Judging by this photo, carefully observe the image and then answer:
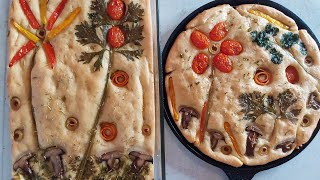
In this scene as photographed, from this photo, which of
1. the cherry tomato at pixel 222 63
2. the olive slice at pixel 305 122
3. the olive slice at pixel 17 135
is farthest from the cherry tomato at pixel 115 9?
the olive slice at pixel 305 122

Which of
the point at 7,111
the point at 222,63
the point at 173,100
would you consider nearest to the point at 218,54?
the point at 222,63

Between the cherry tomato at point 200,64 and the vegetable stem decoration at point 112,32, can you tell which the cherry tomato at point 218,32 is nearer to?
the cherry tomato at point 200,64

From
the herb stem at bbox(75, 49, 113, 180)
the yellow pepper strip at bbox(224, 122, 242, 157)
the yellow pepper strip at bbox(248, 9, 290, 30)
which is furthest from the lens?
the yellow pepper strip at bbox(248, 9, 290, 30)

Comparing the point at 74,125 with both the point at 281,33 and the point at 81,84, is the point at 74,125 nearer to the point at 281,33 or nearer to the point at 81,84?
the point at 81,84

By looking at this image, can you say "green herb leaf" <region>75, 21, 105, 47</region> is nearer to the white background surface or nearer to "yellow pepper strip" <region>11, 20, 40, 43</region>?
"yellow pepper strip" <region>11, 20, 40, 43</region>

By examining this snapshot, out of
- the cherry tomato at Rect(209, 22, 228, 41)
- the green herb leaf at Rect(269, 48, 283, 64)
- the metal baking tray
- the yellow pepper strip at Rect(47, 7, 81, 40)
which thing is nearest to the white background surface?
the metal baking tray

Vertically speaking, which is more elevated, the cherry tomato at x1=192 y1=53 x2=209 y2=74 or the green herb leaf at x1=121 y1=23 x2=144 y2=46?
the green herb leaf at x1=121 y1=23 x2=144 y2=46
